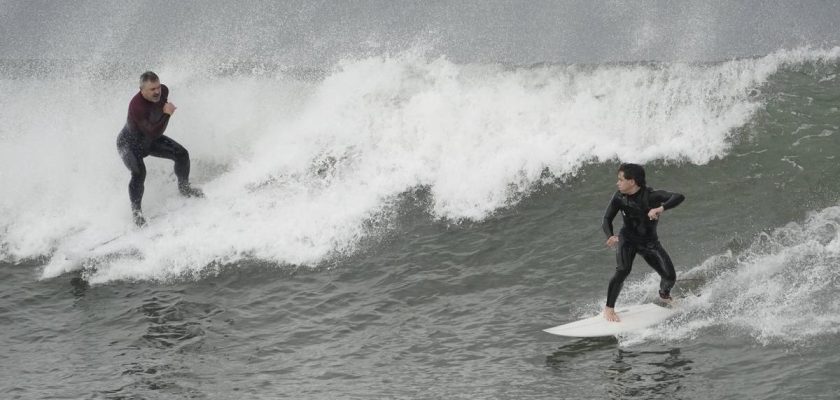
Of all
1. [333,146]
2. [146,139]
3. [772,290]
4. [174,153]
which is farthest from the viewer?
[333,146]

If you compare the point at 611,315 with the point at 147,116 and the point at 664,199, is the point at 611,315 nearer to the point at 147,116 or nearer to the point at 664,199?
the point at 664,199

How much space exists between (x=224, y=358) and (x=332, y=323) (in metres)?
1.06

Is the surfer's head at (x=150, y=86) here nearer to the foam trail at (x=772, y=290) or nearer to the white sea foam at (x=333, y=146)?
the white sea foam at (x=333, y=146)

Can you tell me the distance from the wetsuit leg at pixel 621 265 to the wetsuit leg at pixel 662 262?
108 mm

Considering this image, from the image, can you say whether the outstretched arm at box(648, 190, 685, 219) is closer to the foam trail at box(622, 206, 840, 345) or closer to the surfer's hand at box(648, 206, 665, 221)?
the surfer's hand at box(648, 206, 665, 221)

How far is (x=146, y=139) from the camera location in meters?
9.52

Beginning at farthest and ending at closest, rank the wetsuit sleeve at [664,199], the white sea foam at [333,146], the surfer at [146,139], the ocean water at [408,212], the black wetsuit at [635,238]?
the white sea foam at [333,146] → the surfer at [146,139] → the black wetsuit at [635,238] → the ocean water at [408,212] → the wetsuit sleeve at [664,199]

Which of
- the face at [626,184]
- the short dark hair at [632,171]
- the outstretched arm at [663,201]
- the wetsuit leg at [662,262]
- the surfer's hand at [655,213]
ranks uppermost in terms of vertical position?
the short dark hair at [632,171]

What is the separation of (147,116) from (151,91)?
33cm

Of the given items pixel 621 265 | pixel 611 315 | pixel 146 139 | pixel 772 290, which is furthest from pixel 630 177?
pixel 146 139

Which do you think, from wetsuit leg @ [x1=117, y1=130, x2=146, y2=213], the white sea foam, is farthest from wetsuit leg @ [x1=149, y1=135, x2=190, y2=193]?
the white sea foam

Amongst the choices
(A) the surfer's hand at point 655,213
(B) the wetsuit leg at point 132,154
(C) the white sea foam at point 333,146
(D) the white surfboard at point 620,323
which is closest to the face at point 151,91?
(B) the wetsuit leg at point 132,154

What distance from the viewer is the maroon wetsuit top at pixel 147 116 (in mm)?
9242

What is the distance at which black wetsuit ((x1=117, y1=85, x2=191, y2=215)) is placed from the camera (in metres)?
9.28
